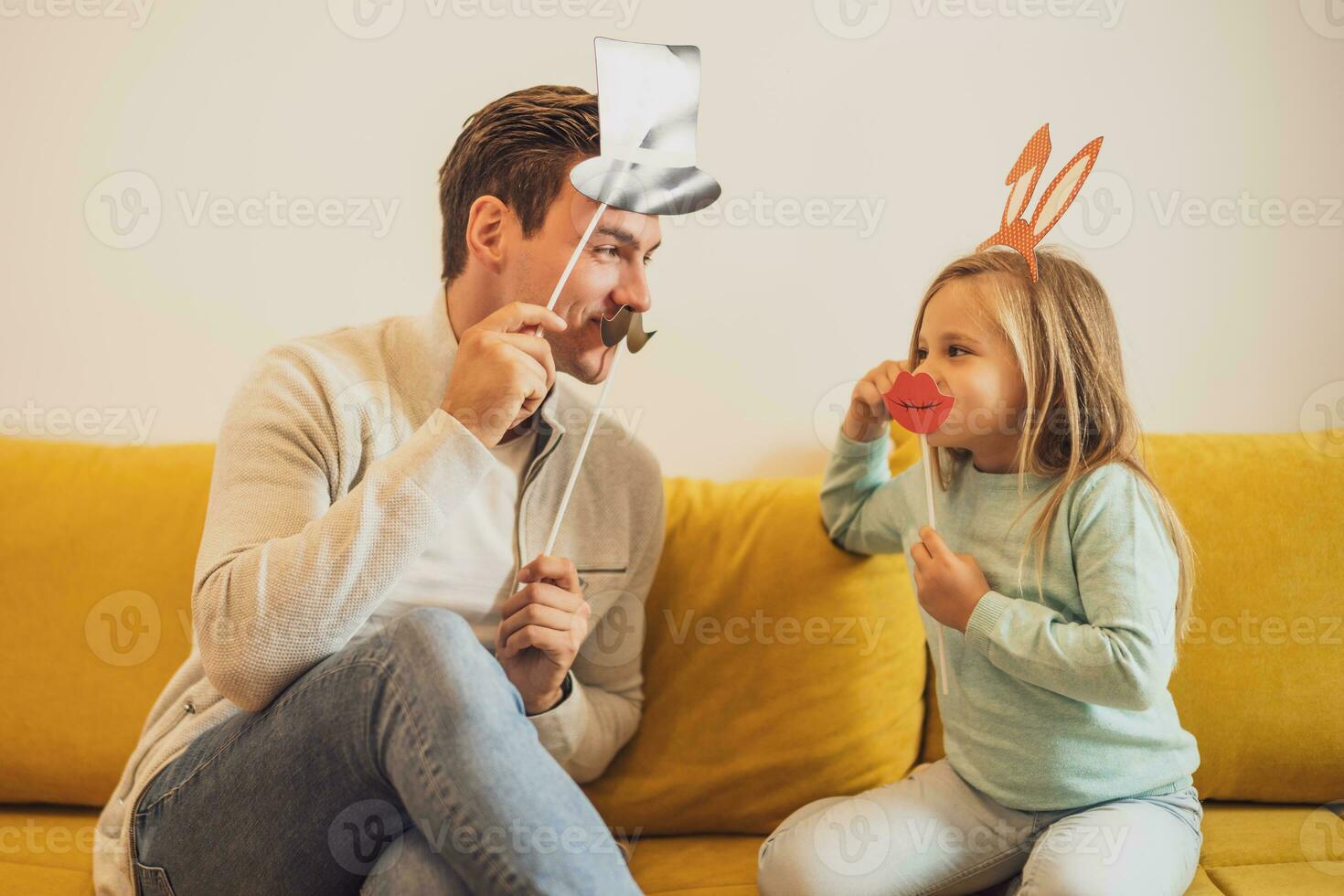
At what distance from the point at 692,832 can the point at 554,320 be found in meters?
0.75

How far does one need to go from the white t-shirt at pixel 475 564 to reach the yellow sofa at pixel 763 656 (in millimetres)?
267

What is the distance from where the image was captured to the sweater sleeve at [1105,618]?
1.20 m

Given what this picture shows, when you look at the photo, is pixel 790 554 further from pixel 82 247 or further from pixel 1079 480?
pixel 82 247

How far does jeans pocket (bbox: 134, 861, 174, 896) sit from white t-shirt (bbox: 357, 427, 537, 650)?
12.8 inches

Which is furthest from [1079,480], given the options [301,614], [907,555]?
[301,614]

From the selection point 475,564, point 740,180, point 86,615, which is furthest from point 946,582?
point 86,615

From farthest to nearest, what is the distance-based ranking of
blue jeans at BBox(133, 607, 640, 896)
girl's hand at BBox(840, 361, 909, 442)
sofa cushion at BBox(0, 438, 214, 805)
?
sofa cushion at BBox(0, 438, 214, 805), girl's hand at BBox(840, 361, 909, 442), blue jeans at BBox(133, 607, 640, 896)

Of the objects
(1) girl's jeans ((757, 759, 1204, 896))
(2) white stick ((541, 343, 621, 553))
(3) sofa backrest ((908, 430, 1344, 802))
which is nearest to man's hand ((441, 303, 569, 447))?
(2) white stick ((541, 343, 621, 553))

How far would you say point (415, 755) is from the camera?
3.16ft

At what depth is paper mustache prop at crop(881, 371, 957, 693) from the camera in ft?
4.28

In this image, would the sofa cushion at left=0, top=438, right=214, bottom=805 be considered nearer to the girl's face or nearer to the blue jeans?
the blue jeans

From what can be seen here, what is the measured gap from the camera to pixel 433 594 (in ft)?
4.44

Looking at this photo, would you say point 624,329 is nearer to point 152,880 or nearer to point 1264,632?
point 152,880

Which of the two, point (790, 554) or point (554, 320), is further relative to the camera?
point (790, 554)
